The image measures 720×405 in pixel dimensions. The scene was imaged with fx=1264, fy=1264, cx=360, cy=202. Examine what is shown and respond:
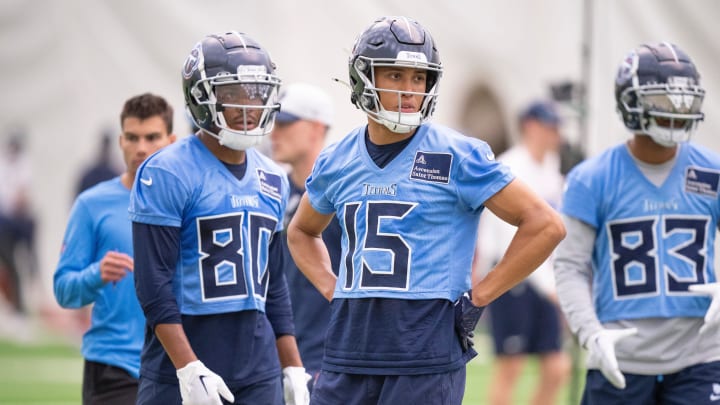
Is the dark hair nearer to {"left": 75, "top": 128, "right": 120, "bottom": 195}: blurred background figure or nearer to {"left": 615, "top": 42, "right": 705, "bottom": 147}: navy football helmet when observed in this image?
{"left": 615, "top": 42, "right": 705, "bottom": 147}: navy football helmet

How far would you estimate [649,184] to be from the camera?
17.6 ft

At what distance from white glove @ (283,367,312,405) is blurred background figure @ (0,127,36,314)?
12.0 meters

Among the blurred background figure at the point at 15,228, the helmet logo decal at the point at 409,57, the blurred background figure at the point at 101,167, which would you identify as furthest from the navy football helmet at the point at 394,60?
the blurred background figure at the point at 15,228

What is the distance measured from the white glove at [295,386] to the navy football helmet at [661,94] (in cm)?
180

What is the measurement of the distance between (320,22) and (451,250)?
35.6 feet

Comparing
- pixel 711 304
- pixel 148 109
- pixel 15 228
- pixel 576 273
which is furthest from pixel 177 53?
pixel 711 304

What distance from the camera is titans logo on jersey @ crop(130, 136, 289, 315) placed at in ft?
15.0

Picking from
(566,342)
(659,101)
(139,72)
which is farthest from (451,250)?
(139,72)

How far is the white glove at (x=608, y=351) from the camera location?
16.8 ft

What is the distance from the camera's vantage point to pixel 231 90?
188 inches

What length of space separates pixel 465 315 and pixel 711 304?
134cm

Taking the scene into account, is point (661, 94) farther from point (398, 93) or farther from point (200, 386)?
point (200, 386)

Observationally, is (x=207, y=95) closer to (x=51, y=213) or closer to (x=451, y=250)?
(x=451, y=250)

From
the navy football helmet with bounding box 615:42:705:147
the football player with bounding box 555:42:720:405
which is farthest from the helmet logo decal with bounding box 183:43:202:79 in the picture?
the navy football helmet with bounding box 615:42:705:147
